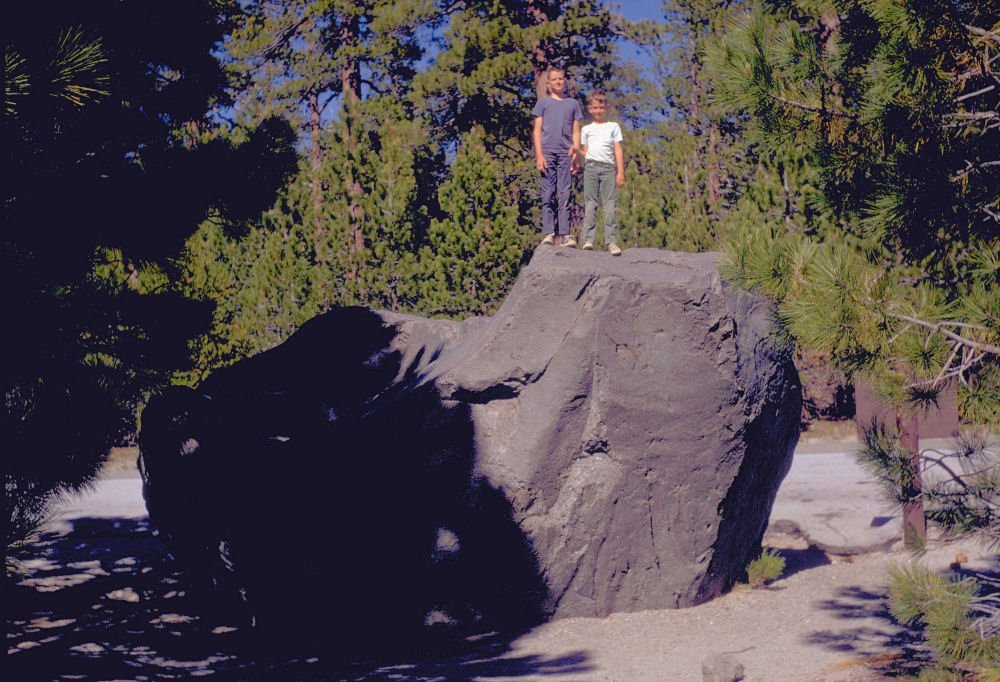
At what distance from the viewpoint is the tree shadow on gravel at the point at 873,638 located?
197 inches

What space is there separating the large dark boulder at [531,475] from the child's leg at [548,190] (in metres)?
1.11

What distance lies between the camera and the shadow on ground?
5.10 meters

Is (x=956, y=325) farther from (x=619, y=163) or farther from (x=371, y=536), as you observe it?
(x=371, y=536)

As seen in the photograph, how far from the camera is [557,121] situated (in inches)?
272

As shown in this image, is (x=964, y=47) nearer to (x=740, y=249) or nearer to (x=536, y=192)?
(x=740, y=249)

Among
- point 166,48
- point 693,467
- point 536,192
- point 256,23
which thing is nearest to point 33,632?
point 166,48

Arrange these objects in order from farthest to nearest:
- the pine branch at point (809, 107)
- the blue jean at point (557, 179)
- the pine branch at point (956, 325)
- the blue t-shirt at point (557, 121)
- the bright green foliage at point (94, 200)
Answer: the blue jean at point (557, 179) < the blue t-shirt at point (557, 121) < the pine branch at point (809, 107) < the bright green foliage at point (94, 200) < the pine branch at point (956, 325)

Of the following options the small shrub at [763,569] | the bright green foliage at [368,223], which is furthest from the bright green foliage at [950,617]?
the bright green foliage at [368,223]

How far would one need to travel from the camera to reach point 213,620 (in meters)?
6.40

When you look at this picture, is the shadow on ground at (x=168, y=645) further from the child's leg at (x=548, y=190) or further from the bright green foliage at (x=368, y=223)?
the bright green foliage at (x=368, y=223)

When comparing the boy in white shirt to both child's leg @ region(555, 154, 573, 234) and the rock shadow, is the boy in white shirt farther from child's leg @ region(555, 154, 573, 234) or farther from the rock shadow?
the rock shadow

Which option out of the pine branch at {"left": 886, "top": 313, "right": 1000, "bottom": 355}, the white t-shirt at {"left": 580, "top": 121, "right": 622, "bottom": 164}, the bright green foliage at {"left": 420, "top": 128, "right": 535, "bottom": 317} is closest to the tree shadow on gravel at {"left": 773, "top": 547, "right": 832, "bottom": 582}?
the white t-shirt at {"left": 580, "top": 121, "right": 622, "bottom": 164}

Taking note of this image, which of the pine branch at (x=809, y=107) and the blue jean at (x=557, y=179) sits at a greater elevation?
the blue jean at (x=557, y=179)

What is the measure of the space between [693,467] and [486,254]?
619 cm
